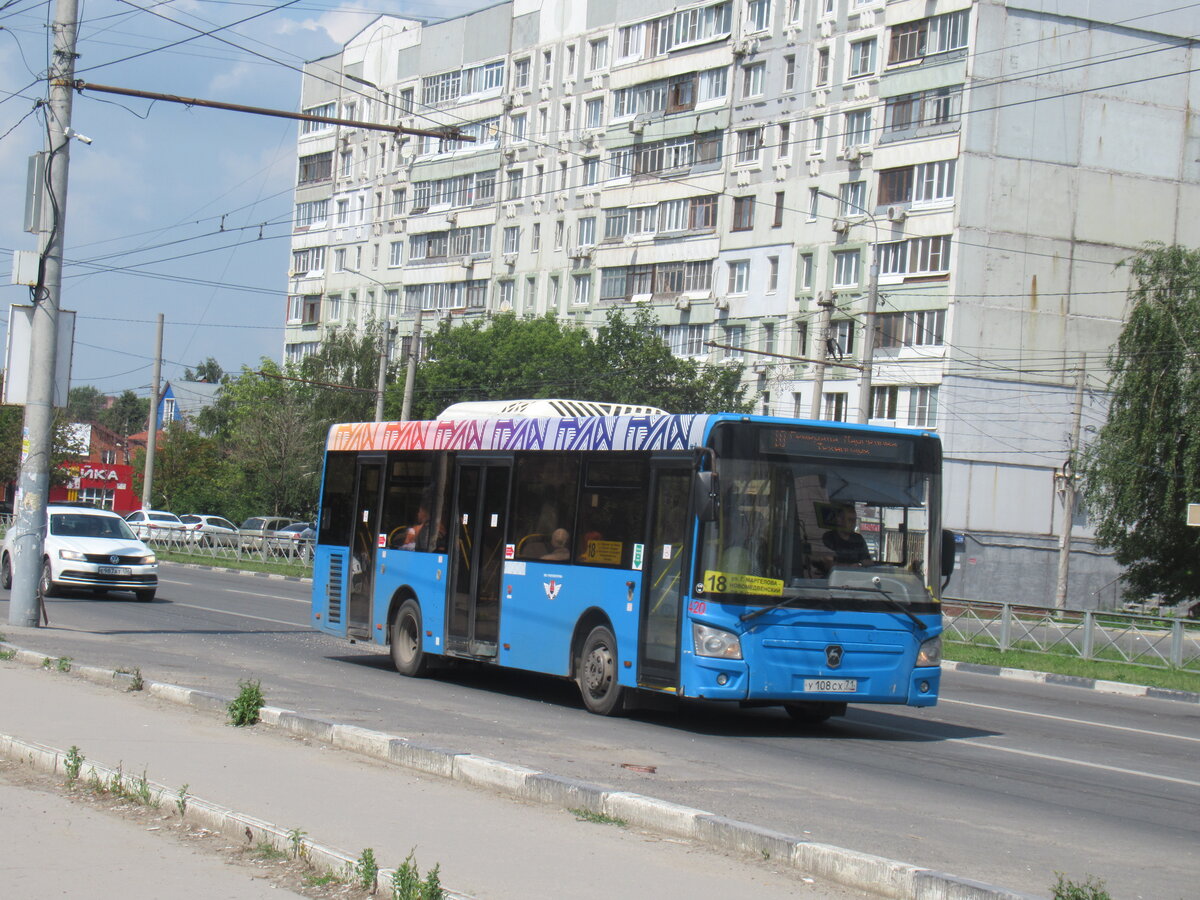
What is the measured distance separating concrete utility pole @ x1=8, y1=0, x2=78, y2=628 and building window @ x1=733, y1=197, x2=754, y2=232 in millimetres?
45679

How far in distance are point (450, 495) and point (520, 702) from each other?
2803 mm

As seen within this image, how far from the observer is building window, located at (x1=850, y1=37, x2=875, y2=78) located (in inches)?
2304

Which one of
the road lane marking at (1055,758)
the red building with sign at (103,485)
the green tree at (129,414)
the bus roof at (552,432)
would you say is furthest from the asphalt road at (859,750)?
the green tree at (129,414)

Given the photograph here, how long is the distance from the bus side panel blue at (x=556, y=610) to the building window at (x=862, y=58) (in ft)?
156

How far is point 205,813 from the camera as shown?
752 centimetres

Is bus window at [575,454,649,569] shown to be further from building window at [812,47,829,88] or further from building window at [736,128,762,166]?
building window at [736,128,762,166]

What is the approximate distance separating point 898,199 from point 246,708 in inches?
1921

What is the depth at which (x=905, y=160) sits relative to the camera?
56375mm

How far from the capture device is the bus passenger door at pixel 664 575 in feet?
42.3

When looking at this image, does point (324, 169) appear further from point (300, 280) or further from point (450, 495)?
point (450, 495)

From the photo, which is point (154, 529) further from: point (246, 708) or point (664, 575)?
point (246, 708)

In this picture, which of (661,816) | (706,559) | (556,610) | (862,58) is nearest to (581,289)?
(862,58)

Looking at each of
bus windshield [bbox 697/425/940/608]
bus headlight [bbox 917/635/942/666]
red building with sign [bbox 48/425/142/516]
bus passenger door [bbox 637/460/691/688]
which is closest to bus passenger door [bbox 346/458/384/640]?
bus passenger door [bbox 637/460/691/688]

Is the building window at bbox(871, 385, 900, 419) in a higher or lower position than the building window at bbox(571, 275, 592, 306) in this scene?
lower
